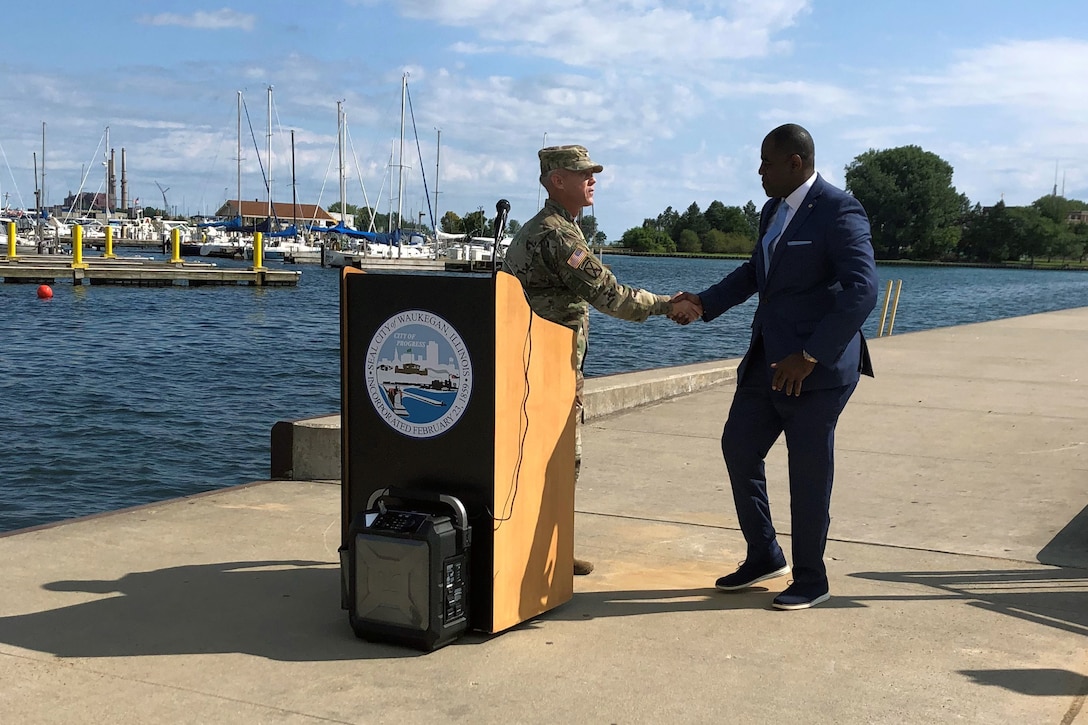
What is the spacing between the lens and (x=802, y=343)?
465 cm

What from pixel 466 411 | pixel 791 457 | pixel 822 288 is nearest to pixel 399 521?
pixel 466 411

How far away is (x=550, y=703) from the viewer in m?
3.70

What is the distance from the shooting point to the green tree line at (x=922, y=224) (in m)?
144

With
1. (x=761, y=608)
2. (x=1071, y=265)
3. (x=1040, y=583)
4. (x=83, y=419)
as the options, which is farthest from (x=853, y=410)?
(x=1071, y=265)

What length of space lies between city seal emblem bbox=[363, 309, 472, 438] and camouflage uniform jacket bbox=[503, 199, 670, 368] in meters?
0.82

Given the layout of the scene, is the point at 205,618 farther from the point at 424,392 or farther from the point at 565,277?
the point at 565,277

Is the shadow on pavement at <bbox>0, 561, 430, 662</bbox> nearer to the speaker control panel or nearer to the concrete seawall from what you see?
the speaker control panel

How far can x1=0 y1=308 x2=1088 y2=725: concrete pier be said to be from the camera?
3.70 metres

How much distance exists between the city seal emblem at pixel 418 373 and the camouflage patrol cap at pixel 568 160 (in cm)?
116

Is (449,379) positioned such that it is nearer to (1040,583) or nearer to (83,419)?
(1040,583)

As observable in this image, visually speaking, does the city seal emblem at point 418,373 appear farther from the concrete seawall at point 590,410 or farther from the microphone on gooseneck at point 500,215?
the concrete seawall at point 590,410

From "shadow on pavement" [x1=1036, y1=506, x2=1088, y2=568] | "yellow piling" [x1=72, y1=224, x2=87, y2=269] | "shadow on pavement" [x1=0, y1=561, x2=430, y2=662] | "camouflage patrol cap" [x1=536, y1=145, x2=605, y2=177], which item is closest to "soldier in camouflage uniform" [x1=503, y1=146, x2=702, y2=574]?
"camouflage patrol cap" [x1=536, y1=145, x2=605, y2=177]

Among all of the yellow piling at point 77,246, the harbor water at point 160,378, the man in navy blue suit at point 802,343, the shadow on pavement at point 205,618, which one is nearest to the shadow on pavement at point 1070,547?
the man in navy blue suit at point 802,343

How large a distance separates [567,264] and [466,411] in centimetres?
97
